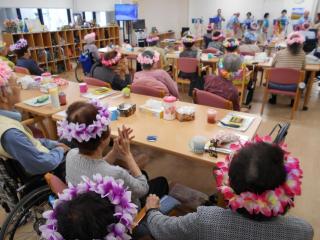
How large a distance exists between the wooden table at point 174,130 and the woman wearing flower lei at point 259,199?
625 mm

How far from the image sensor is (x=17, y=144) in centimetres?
146

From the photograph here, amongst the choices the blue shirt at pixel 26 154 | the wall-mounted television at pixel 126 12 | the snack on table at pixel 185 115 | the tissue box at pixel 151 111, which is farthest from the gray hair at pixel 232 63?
the wall-mounted television at pixel 126 12

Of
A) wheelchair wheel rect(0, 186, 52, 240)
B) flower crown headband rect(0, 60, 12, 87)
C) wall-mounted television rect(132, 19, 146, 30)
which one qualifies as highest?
wall-mounted television rect(132, 19, 146, 30)

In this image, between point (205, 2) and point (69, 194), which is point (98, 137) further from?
point (205, 2)

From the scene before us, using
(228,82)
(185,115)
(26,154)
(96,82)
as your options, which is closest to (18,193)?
(26,154)

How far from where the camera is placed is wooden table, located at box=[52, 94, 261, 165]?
166 centimetres

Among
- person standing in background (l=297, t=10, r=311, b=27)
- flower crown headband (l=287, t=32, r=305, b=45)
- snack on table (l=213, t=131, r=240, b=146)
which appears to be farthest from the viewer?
person standing in background (l=297, t=10, r=311, b=27)

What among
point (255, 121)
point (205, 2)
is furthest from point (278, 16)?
point (255, 121)

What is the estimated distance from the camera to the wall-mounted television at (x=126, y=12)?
7.92m

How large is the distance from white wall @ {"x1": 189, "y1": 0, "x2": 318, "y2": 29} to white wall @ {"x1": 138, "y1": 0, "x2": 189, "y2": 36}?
36 cm

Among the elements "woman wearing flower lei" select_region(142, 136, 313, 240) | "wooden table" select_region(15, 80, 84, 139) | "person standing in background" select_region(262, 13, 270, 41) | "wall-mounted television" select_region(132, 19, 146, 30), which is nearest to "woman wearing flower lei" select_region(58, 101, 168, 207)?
"woman wearing flower lei" select_region(142, 136, 313, 240)

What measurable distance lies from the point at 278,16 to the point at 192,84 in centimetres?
661

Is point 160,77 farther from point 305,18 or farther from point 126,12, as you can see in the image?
point 305,18

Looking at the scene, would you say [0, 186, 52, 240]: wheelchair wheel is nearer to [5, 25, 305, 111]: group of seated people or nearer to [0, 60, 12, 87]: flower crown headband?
[0, 60, 12, 87]: flower crown headband
